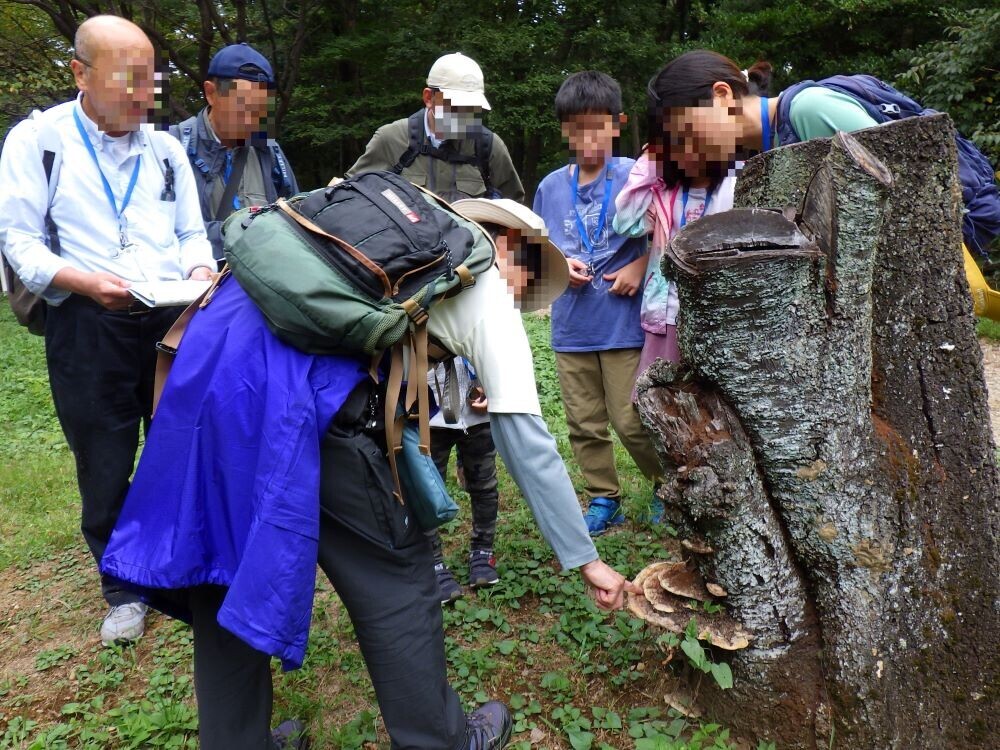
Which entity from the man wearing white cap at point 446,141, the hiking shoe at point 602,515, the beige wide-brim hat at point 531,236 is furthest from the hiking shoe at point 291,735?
the man wearing white cap at point 446,141

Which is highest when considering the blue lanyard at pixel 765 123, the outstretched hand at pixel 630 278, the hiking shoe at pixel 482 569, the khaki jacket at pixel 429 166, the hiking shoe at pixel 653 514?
the blue lanyard at pixel 765 123

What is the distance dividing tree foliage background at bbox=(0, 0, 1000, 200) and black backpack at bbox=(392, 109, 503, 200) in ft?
26.2

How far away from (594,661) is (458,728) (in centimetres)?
79

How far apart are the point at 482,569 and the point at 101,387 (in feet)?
5.37

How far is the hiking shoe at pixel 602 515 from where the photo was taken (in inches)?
143

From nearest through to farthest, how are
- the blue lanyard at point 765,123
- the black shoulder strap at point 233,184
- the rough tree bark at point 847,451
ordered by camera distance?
the rough tree bark at point 847,451
the blue lanyard at point 765,123
the black shoulder strap at point 233,184

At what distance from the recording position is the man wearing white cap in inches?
142

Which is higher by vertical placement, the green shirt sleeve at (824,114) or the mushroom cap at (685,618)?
the green shirt sleeve at (824,114)

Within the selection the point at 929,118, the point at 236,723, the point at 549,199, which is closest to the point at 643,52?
the point at 549,199

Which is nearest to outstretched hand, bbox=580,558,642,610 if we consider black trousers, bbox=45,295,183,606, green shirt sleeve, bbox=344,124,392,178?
black trousers, bbox=45,295,183,606

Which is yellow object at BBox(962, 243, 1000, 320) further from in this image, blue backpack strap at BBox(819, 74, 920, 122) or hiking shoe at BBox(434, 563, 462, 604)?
hiking shoe at BBox(434, 563, 462, 604)

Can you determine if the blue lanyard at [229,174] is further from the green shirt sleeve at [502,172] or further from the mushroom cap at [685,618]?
the mushroom cap at [685,618]

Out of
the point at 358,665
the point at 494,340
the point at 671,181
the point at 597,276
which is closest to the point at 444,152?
the point at 597,276

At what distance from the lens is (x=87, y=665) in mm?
2924
